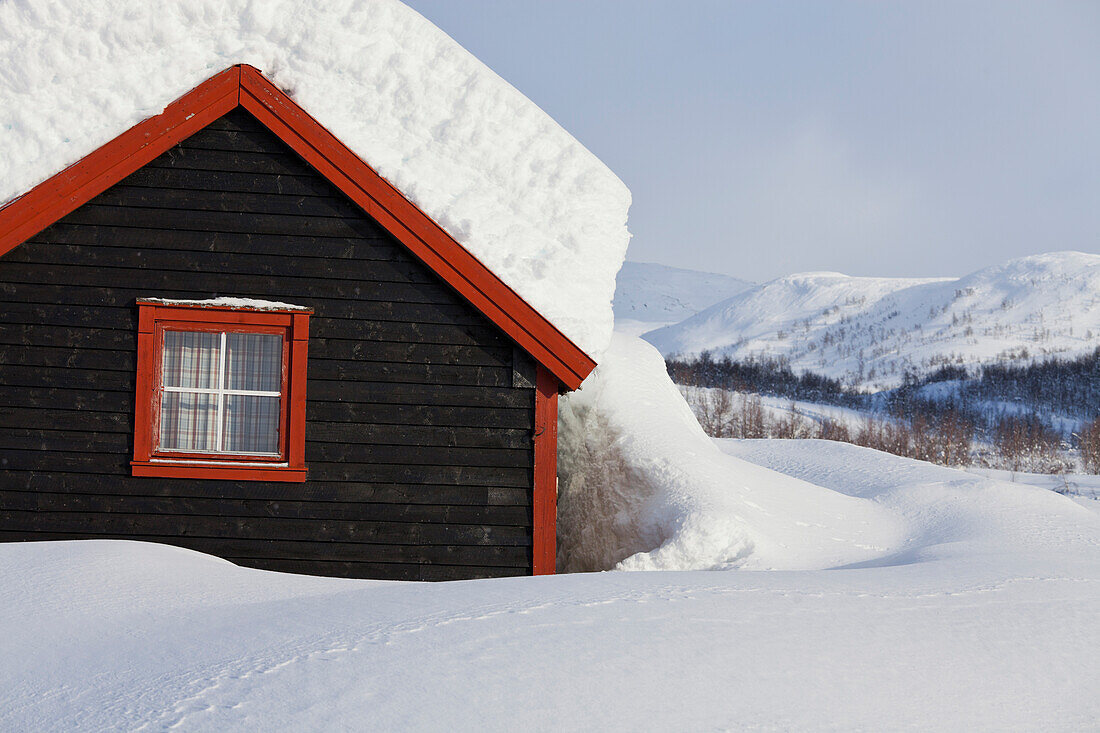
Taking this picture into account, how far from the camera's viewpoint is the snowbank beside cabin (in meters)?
6.91

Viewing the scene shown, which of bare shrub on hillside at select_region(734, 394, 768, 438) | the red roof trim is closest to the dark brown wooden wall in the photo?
the red roof trim

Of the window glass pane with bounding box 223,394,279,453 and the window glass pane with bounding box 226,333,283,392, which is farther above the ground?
the window glass pane with bounding box 226,333,283,392

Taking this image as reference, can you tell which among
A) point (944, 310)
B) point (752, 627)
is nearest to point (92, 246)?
point (752, 627)

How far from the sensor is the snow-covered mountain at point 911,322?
4653 inches

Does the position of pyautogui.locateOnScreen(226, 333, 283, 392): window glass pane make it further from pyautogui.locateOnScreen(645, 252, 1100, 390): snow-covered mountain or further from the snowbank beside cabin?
pyautogui.locateOnScreen(645, 252, 1100, 390): snow-covered mountain

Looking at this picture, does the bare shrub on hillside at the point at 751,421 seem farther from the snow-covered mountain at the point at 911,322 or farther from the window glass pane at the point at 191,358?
the snow-covered mountain at the point at 911,322

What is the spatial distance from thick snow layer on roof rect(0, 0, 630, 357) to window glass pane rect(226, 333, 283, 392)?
5.20 ft

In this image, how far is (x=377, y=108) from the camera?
22.4 ft

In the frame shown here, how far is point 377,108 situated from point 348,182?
2.82 feet

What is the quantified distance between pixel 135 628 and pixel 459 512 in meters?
3.13

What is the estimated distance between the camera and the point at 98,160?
6.13 meters

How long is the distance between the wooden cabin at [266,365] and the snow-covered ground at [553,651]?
1.65 m

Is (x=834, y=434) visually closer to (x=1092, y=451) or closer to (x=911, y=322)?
(x=1092, y=451)

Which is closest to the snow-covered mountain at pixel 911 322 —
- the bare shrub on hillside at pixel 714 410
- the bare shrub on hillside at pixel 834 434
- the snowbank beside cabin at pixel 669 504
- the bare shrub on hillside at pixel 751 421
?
the bare shrub on hillside at pixel 714 410
